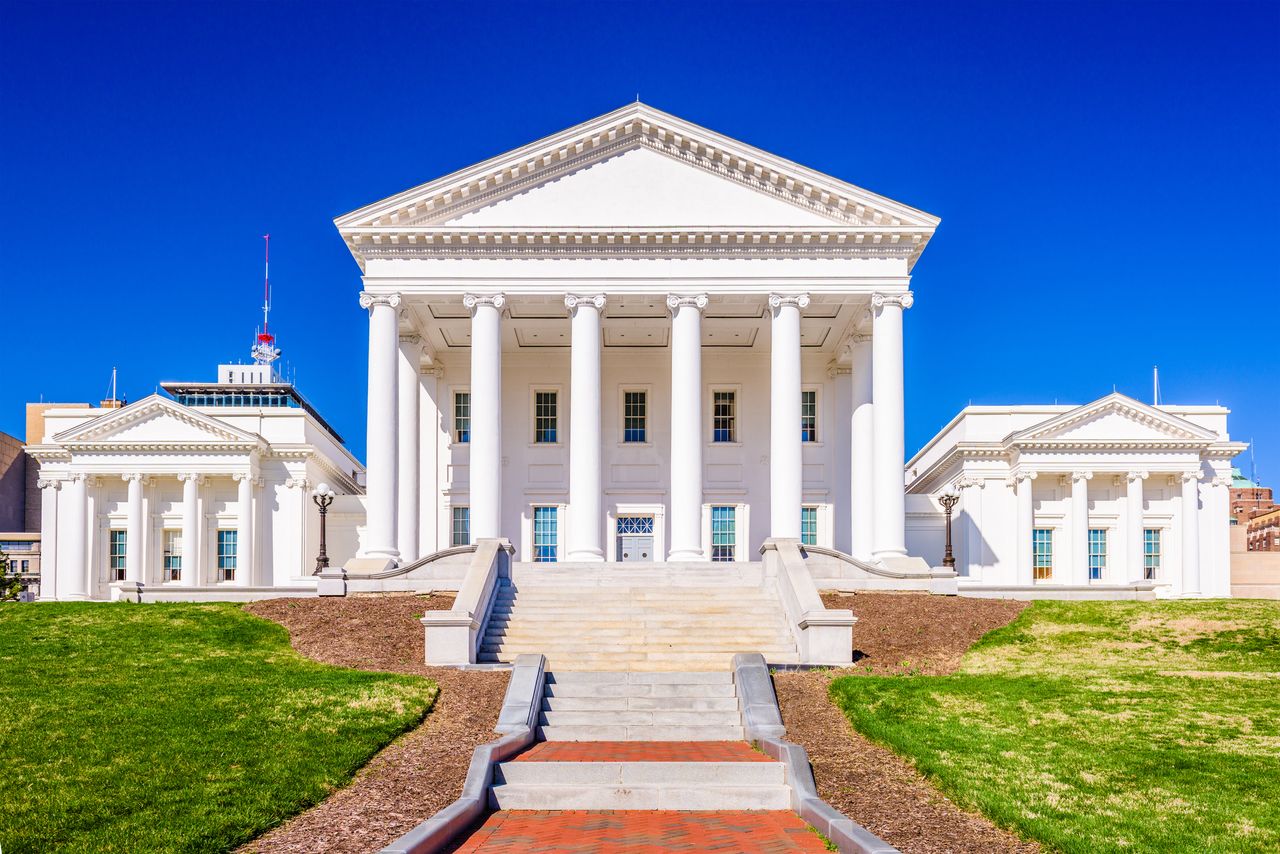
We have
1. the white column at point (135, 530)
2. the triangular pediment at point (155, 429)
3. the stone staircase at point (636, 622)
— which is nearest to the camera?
the stone staircase at point (636, 622)

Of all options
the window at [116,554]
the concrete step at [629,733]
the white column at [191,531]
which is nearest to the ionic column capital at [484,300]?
the white column at [191,531]

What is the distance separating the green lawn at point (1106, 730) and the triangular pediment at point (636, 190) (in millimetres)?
18289

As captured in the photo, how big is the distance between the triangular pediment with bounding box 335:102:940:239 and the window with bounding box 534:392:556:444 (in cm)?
1043

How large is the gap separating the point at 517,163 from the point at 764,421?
15749 millimetres

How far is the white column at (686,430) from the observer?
3894cm

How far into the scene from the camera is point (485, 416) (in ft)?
130

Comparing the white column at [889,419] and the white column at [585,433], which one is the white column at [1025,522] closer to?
the white column at [889,419]

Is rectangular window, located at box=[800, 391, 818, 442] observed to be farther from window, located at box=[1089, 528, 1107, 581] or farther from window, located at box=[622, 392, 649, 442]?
window, located at box=[1089, 528, 1107, 581]

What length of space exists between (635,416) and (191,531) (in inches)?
879

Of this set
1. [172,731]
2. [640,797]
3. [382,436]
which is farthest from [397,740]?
[382,436]

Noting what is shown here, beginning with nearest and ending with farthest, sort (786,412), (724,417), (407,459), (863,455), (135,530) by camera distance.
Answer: (786,412) < (407,459) < (863,455) < (724,417) < (135,530)

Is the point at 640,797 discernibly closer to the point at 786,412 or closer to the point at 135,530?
the point at 786,412

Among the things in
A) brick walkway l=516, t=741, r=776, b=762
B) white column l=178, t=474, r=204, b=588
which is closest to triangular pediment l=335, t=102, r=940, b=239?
white column l=178, t=474, r=204, b=588

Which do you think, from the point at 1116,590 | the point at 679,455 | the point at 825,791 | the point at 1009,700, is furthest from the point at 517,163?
the point at 825,791
